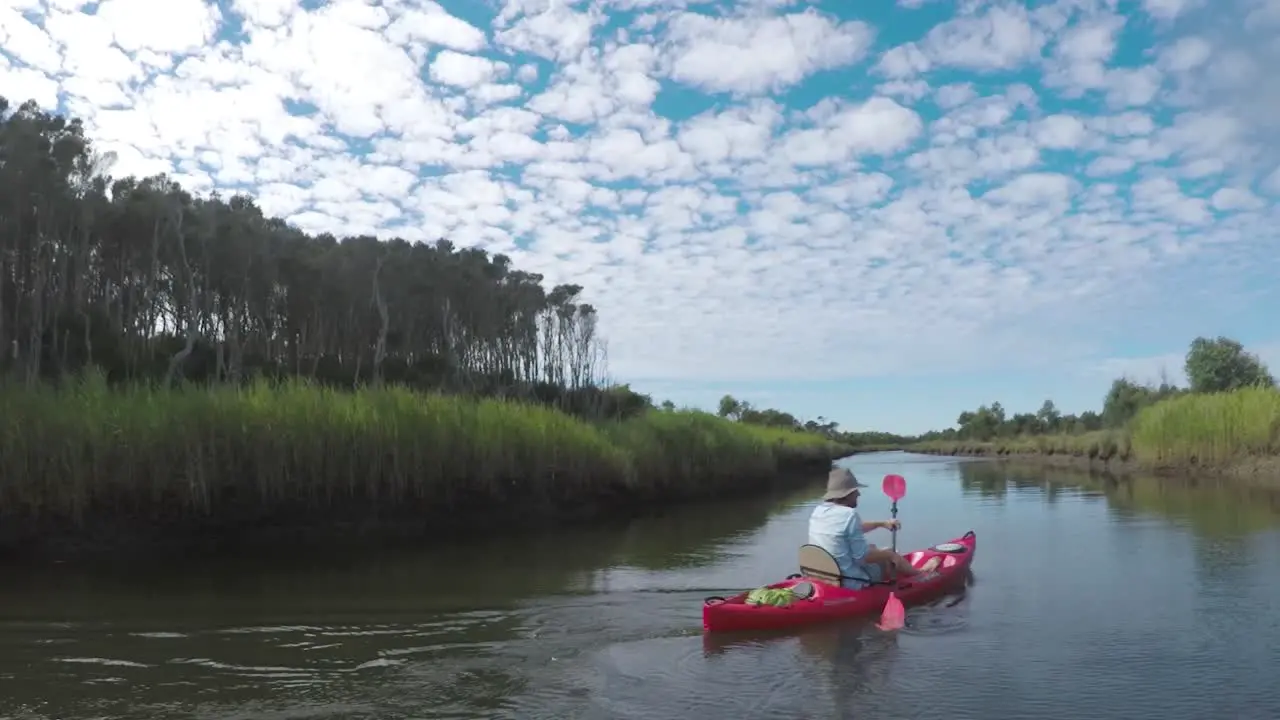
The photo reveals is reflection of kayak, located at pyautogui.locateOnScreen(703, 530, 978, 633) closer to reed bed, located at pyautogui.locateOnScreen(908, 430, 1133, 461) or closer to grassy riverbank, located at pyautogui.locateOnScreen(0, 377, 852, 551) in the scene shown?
grassy riverbank, located at pyautogui.locateOnScreen(0, 377, 852, 551)

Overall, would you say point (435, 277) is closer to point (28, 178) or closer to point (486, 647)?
point (28, 178)

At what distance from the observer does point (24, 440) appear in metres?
10.4

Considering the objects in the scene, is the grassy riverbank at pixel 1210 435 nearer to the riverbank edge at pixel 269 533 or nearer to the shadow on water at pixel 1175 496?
the shadow on water at pixel 1175 496

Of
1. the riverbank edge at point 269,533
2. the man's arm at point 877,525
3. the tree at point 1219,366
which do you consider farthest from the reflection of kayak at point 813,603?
the tree at point 1219,366

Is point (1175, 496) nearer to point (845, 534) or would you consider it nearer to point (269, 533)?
point (845, 534)

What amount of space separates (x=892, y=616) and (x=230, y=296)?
39.2 m

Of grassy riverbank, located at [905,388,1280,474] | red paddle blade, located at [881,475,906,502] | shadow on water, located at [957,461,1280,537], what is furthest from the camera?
grassy riverbank, located at [905,388,1280,474]

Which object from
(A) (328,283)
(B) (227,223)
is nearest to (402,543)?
(B) (227,223)

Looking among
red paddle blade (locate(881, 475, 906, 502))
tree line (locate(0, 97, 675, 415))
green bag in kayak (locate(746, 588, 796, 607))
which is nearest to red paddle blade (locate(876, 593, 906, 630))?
green bag in kayak (locate(746, 588, 796, 607))

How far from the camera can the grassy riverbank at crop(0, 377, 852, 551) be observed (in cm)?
1063

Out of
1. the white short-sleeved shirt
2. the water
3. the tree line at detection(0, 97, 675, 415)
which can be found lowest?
the water

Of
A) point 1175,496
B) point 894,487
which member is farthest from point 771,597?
point 1175,496

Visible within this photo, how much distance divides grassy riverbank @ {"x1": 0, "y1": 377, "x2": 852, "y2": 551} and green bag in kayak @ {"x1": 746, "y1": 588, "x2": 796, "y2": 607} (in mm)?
7205

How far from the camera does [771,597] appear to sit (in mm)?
7746
